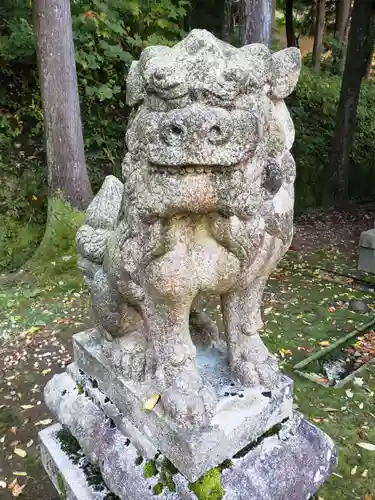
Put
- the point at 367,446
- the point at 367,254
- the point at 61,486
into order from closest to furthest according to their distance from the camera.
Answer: the point at 61,486
the point at 367,446
the point at 367,254

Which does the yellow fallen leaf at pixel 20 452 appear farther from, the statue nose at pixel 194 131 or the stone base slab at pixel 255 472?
the statue nose at pixel 194 131

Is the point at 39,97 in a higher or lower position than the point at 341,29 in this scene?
lower

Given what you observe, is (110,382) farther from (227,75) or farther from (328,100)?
(328,100)

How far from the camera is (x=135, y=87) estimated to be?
1.46 m

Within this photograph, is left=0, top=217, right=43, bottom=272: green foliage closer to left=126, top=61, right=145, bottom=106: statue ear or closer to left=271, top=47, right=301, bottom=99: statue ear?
left=126, top=61, right=145, bottom=106: statue ear

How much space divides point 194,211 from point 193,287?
0.27m

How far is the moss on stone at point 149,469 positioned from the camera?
5.44 feet

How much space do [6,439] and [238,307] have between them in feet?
5.56

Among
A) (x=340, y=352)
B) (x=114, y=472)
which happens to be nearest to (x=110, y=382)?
(x=114, y=472)

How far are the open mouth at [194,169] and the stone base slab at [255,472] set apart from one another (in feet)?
3.14

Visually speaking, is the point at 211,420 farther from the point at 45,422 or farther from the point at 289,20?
the point at 289,20

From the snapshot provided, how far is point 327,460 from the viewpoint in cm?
184

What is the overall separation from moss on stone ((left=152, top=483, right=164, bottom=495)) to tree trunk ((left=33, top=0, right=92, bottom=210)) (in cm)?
342

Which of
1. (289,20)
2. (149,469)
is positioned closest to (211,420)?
(149,469)
